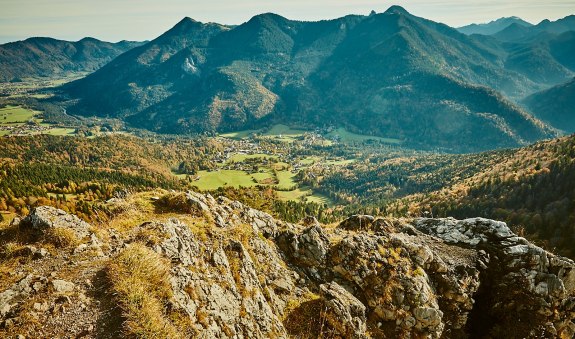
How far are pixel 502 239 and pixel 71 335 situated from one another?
3712 centimetres

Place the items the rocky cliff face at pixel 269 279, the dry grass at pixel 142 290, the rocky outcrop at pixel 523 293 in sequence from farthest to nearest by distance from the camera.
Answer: the rocky outcrop at pixel 523 293
the rocky cliff face at pixel 269 279
the dry grass at pixel 142 290

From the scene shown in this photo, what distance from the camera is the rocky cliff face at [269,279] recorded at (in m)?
14.0

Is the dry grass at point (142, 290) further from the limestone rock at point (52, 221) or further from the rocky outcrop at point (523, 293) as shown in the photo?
the rocky outcrop at point (523, 293)

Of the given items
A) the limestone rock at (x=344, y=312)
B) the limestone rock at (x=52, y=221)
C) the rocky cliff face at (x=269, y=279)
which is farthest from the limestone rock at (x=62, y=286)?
the limestone rock at (x=344, y=312)

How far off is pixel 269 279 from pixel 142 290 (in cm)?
1131

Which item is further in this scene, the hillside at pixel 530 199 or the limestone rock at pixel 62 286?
the hillside at pixel 530 199

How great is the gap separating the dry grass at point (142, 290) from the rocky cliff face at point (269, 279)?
0.19ft

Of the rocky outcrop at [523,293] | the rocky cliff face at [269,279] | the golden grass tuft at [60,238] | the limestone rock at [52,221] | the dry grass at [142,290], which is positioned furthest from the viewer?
the rocky outcrop at [523,293]

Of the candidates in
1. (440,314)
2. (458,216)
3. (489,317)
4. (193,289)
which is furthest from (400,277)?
(458,216)

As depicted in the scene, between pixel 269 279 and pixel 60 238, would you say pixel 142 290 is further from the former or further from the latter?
pixel 269 279

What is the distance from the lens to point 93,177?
188000mm

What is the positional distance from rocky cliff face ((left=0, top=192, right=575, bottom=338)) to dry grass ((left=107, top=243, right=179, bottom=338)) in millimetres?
59

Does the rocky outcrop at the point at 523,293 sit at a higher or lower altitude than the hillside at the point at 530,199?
higher

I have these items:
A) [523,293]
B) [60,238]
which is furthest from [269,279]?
[523,293]
